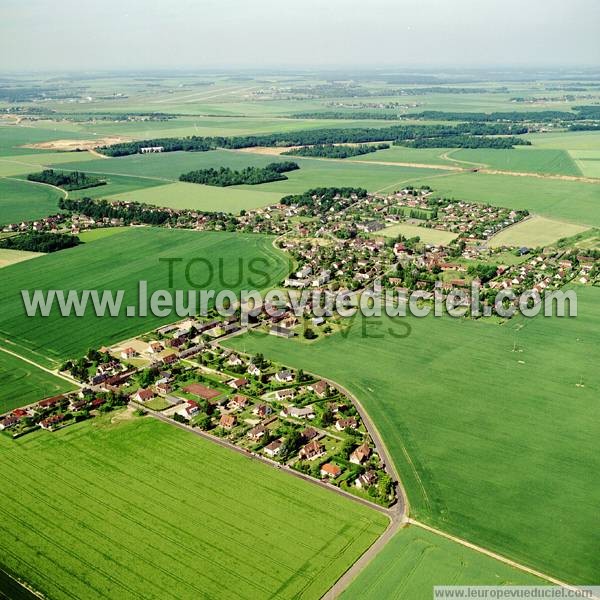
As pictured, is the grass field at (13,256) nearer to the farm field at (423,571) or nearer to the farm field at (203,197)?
the farm field at (203,197)

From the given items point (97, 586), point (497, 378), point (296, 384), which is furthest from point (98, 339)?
point (497, 378)

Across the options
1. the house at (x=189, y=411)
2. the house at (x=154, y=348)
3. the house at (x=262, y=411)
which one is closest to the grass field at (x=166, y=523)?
the house at (x=189, y=411)

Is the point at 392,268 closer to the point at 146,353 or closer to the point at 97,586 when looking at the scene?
the point at 146,353

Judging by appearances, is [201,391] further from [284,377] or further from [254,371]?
[284,377]

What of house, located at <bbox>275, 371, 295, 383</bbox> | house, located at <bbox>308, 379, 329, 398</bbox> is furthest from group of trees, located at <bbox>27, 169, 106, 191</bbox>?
house, located at <bbox>308, 379, 329, 398</bbox>

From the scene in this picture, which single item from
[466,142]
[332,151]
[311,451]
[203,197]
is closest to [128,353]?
[311,451]

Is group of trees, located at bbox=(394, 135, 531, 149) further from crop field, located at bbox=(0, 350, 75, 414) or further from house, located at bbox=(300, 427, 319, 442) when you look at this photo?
house, located at bbox=(300, 427, 319, 442)
